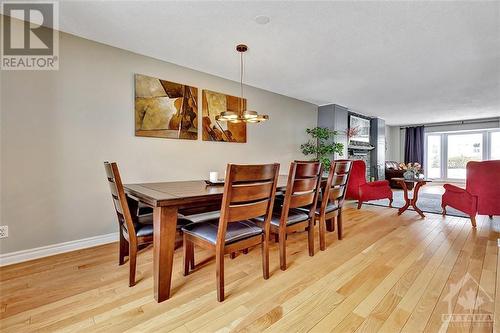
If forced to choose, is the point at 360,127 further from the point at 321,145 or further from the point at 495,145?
the point at 495,145

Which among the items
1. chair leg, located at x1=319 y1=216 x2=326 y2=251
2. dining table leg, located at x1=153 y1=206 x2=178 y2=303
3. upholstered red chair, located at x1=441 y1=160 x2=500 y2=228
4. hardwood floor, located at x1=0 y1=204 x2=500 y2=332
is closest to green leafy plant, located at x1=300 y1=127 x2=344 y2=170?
upholstered red chair, located at x1=441 y1=160 x2=500 y2=228

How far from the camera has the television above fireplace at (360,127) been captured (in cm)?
624

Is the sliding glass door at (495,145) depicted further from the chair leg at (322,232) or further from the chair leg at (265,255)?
the chair leg at (265,255)

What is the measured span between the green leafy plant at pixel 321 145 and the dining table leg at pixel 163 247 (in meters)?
3.83

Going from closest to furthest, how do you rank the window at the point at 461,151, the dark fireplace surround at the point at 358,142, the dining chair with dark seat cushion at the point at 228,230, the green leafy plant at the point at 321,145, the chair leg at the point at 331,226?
the dining chair with dark seat cushion at the point at 228,230, the chair leg at the point at 331,226, the green leafy plant at the point at 321,145, the dark fireplace surround at the point at 358,142, the window at the point at 461,151

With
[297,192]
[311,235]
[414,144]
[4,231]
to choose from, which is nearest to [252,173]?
[297,192]

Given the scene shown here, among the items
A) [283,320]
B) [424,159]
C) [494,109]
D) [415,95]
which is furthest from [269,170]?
[424,159]

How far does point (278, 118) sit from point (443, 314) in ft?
11.9

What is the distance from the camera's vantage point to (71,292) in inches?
64.7

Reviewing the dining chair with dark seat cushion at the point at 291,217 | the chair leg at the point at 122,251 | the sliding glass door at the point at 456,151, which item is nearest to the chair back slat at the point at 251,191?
the dining chair with dark seat cushion at the point at 291,217

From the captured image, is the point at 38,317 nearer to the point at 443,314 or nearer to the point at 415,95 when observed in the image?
the point at 443,314

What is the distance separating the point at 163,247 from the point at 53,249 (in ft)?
5.13

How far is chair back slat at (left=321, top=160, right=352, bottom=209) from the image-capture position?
234 centimetres

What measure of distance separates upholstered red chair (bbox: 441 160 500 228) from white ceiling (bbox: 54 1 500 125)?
136cm
